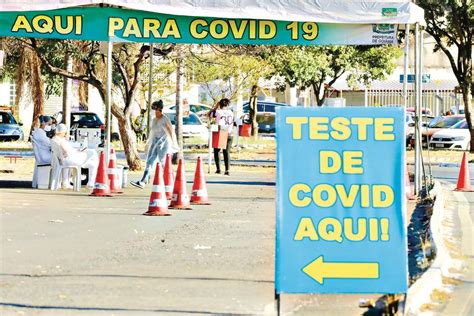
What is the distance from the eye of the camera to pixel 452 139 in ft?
142

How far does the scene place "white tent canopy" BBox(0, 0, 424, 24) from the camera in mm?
18938

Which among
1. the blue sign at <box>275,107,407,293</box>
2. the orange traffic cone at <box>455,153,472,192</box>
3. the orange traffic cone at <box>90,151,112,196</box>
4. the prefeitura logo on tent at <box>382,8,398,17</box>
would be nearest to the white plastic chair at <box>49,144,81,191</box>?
the orange traffic cone at <box>90,151,112,196</box>

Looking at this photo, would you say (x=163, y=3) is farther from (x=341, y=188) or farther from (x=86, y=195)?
(x=341, y=188)

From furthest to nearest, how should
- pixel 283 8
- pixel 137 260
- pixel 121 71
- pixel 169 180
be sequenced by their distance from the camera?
pixel 121 71, pixel 283 8, pixel 169 180, pixel 137 260

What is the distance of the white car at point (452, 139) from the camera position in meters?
43.3

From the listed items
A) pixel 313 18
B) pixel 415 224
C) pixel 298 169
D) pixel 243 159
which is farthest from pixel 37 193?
pixel 243 159

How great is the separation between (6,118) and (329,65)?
14.4m

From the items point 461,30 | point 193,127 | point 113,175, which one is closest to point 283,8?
point 113,175

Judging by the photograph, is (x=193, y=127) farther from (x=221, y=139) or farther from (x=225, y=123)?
(x=221, y=139)

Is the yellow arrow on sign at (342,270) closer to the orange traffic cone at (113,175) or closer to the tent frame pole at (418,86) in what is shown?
the tent frame pole at (418,86)

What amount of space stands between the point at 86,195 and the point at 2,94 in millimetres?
44971

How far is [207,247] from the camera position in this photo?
13.1 m

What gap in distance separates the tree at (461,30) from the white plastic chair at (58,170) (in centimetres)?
2004

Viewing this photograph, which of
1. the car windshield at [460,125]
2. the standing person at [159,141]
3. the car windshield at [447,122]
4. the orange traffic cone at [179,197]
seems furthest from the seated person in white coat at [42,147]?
the car windshield at [447,122]
